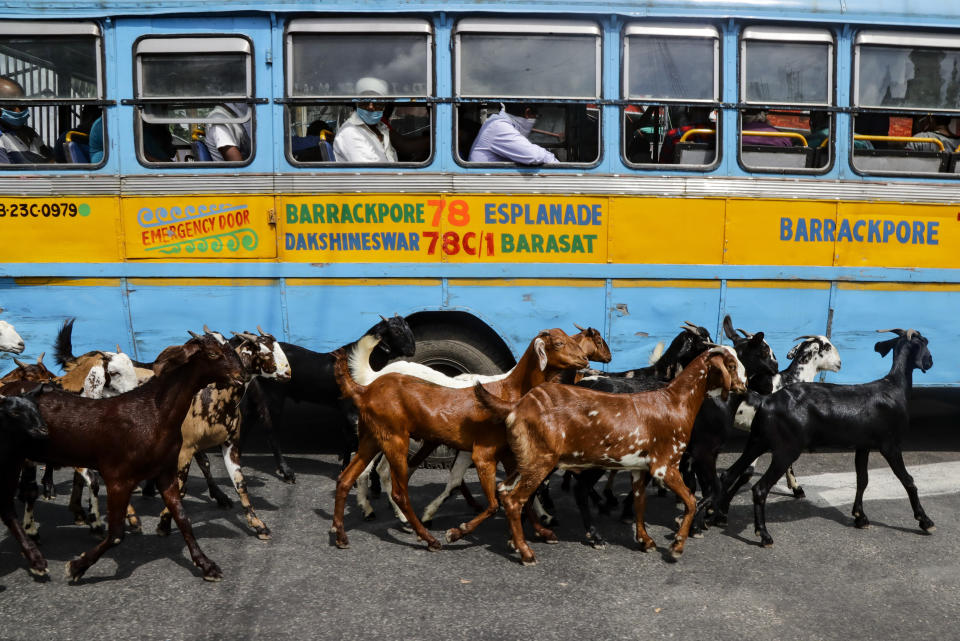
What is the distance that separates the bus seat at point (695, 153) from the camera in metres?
7.47

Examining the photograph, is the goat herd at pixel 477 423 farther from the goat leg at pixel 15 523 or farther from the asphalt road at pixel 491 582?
the asphalt road at pixel 491 582

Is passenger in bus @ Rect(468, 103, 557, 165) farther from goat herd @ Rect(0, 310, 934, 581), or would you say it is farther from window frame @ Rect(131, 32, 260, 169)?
window frame @ Rect(131, 32, 260, 169)

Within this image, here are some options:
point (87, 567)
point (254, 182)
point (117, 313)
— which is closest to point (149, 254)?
point (117, 313)

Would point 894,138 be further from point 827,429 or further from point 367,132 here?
point 367,132

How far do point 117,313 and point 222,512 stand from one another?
76.2 inches

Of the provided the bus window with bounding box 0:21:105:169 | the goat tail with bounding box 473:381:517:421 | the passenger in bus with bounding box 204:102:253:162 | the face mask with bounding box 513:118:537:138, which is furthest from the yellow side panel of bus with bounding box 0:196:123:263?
the goat tail with bounding box 473:381:517:421

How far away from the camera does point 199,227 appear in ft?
24.0

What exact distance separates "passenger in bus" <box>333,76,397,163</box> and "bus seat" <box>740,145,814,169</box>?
287 centimetres

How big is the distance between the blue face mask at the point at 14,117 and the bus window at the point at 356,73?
2.15 metres

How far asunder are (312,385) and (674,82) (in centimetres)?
374

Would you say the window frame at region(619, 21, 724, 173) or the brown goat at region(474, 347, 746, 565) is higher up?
the window frame at region(619, 21, 724, 173)

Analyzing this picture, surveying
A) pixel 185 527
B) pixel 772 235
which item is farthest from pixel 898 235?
pixel 185 527

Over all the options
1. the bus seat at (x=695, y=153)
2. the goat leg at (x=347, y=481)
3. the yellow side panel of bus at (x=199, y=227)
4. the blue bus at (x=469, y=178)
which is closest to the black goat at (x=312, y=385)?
the blue bus at (x=469, y=178)

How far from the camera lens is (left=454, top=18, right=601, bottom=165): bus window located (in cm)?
723
